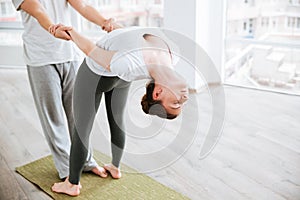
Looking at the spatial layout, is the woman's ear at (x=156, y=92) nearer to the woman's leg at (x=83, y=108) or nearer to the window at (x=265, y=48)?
the woman's leg at (x=83, y=108)

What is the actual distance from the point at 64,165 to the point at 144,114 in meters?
0.86

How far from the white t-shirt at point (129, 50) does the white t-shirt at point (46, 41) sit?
50cm

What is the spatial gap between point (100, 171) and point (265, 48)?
1.97 m

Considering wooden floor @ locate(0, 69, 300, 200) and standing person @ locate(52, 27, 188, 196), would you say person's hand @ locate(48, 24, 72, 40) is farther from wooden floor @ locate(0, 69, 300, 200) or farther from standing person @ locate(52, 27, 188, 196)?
wooden floor @ locate(0, 69, 300, 200)

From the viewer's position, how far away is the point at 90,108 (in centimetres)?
168

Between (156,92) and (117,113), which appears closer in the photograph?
(156,92)

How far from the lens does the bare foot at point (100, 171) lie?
2.12 metres

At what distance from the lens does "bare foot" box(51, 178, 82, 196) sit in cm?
196

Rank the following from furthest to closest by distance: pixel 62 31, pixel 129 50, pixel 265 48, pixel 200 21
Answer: pixel 265 48 < pixel 200 21 < pixel 62 31 < pixel 129 50

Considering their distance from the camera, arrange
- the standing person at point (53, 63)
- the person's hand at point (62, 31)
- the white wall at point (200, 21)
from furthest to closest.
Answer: the white wall at point (200, 21) → the standing person at point (53, 63) → the person's hand at point (62, 31)

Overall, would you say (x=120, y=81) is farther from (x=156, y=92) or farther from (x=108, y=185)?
(x=108, y=185)

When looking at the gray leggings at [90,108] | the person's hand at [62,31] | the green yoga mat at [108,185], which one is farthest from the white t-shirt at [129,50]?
the green yoga mat at [108,185]

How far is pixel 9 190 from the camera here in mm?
2025

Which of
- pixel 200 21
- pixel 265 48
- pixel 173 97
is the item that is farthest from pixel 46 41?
pixel 265 48
